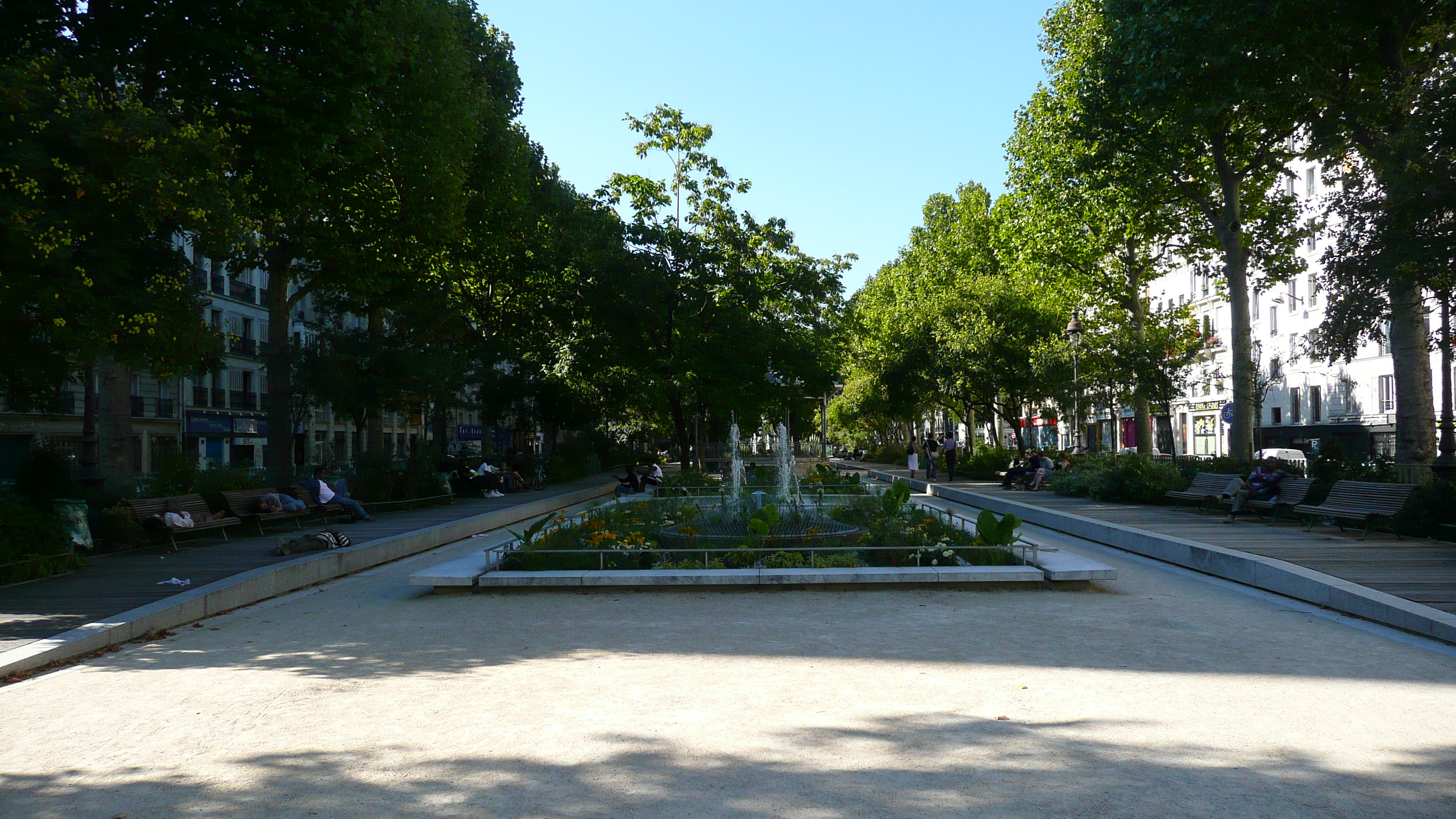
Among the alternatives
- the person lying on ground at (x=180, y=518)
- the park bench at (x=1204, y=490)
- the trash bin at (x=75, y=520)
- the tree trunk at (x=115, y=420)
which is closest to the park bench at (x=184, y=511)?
the person lying on ground at (x=180, y=518)

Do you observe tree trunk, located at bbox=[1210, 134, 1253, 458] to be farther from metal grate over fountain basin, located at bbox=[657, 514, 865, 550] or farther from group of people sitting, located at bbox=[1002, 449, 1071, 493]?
metal grate over fountain basin, located at bbox=[657, 514, 865, 550]

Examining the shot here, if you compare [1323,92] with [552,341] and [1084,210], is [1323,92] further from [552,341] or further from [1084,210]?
[552,341]

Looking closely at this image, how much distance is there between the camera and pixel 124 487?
51.3 ft

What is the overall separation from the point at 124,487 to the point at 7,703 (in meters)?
10.5

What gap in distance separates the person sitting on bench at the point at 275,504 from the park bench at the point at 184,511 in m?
0.52

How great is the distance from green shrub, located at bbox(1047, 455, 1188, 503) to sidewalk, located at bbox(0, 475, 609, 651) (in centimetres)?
1490

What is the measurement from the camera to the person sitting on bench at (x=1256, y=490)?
17.2 meters

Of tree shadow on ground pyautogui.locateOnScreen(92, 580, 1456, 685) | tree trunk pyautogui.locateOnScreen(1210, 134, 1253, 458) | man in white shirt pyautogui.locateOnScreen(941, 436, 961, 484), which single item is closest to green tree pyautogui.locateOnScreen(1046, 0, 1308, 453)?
tree trunk pyautogui.locateOnScreen(1210, 134, 1253, 458)

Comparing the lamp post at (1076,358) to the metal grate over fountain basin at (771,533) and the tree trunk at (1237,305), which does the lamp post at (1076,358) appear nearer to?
the tree trunk at (1237,305)

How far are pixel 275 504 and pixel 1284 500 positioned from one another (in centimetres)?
1633

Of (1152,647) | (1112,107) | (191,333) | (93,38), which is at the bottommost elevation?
(1152,647)

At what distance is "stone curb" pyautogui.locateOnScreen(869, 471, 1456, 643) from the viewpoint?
8.12 metres

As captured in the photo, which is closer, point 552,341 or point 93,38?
point 93,38

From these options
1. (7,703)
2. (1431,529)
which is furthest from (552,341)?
(7,703)
